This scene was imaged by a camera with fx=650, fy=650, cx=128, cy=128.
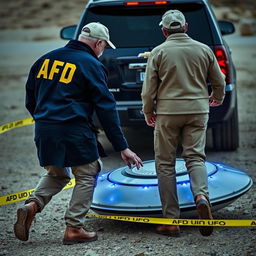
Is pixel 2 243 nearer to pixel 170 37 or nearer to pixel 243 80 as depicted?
pixel 170 37

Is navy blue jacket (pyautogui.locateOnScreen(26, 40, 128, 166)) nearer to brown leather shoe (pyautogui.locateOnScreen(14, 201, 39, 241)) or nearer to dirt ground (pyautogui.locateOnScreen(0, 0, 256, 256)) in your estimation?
brown leather shoe (pyautogui.locateOnScreen(14, 201, 39, 241))

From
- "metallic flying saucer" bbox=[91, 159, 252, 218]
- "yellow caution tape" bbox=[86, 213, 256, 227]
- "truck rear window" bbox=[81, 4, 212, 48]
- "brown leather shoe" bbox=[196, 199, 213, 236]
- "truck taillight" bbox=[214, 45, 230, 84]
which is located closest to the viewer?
"brown leather shoe" bbox=[196, 199, 213, 236]

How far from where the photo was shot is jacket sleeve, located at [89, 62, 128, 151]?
4762mm

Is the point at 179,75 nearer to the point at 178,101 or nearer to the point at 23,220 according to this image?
the point at 178,101

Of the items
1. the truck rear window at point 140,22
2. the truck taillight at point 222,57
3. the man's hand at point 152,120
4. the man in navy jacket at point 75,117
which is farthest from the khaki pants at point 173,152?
the truck rear window at point 140,22

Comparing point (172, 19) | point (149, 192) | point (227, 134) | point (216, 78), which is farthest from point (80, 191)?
point (227, 134)

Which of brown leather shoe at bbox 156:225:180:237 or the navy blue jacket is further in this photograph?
brown leather shoe at bbox 156:225:180:237

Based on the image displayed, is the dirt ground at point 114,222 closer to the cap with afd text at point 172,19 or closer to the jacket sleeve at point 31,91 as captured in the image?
the jacket sleeve at point 31,91

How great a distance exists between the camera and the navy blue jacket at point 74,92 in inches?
187

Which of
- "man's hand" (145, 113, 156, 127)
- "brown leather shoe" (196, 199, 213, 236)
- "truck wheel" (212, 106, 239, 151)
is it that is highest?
"man's hand" (145, 113, 156, 127)

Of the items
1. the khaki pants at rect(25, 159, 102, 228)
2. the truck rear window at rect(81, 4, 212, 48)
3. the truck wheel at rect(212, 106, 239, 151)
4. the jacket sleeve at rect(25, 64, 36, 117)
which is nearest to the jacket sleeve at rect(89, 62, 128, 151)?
the khaki pants at rect(25, 159, 102, 228)

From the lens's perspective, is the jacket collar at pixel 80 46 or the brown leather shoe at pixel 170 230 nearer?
the jacket collar at pixel 80 46

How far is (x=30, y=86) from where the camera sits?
16.6ft

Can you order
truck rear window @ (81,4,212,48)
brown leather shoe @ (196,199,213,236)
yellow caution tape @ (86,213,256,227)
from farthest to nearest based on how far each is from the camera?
truck rear window @ (81,4,212,48) → yellow caution tape @ (86,213,256,227) → brown leather shoe @ (196,199,213,236)
